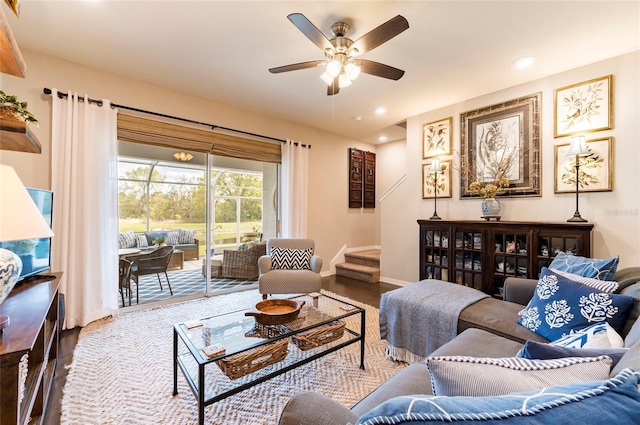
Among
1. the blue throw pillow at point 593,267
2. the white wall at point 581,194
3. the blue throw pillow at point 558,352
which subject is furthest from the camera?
the white wall at point 581,194

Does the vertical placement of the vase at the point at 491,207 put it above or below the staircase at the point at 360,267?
above

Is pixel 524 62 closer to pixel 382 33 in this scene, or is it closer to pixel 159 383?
pixel 382 33

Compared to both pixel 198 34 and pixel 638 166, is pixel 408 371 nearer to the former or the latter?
pixel 198 34

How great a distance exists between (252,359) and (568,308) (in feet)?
5.99

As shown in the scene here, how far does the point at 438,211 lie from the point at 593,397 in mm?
3833

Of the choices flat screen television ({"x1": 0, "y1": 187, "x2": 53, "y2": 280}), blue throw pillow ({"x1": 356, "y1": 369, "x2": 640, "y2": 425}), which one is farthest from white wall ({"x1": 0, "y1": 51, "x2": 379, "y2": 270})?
blue throw pillow ({"x1": 356, "y1": 369, "x2": 640, "y2": 425})

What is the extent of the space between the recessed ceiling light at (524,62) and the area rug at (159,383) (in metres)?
3.08

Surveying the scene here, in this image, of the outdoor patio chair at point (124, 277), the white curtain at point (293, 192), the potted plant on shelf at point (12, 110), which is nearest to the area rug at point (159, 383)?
the outdoor patio chair at point (124, 277)

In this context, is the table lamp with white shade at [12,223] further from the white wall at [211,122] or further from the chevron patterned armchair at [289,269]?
the chevron patterned armchair at [289,269]

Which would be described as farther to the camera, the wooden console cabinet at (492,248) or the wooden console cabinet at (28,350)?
the wooden console cabinet at (492,248)

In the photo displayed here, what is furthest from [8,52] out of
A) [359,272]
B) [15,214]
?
[359,272]

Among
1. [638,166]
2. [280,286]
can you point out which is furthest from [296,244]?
[638,166]

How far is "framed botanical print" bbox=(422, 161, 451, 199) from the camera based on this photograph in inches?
157

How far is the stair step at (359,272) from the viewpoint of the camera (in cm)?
473
